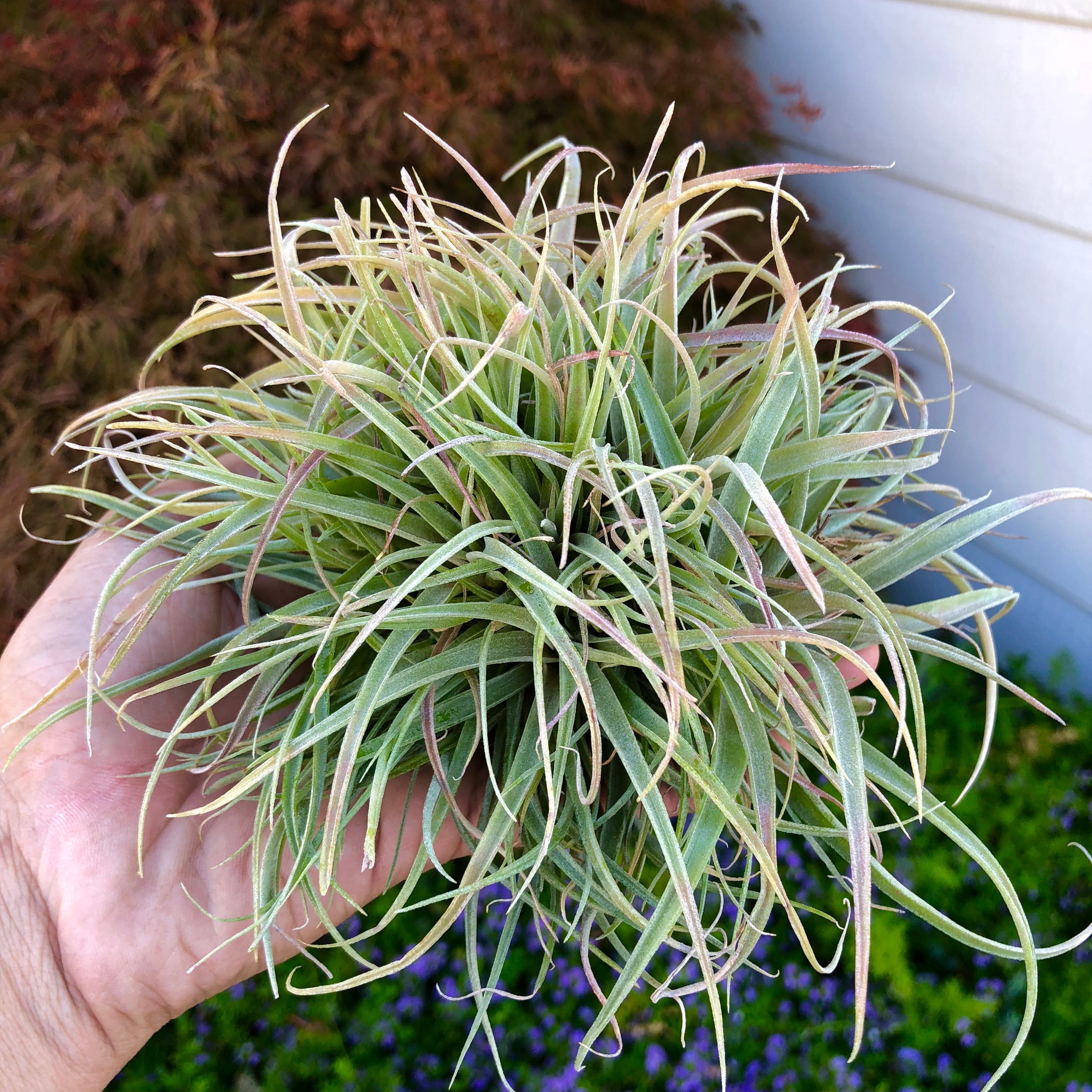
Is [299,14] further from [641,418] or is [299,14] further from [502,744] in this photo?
[502,744]

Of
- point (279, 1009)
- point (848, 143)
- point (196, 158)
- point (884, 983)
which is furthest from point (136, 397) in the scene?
point (848, 143)

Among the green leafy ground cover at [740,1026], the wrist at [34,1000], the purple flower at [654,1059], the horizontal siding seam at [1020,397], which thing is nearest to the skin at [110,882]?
the wrist at [34,1000]

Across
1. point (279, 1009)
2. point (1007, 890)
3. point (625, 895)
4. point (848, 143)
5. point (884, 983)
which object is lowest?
point (279, 1009)

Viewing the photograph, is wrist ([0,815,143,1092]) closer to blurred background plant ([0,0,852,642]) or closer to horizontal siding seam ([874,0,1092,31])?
blurred background plant ([0,0,852,642])

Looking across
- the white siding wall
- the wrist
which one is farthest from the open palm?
the white siding wall

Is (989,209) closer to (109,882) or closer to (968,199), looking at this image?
(968,199)

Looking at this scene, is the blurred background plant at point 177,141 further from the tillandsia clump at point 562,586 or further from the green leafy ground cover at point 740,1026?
the green leafy ground cover at point 740,1026

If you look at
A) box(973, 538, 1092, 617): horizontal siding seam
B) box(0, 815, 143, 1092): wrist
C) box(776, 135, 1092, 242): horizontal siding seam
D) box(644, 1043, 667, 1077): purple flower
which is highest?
box(776, 135, 1092, 242): horizontal siding seam
